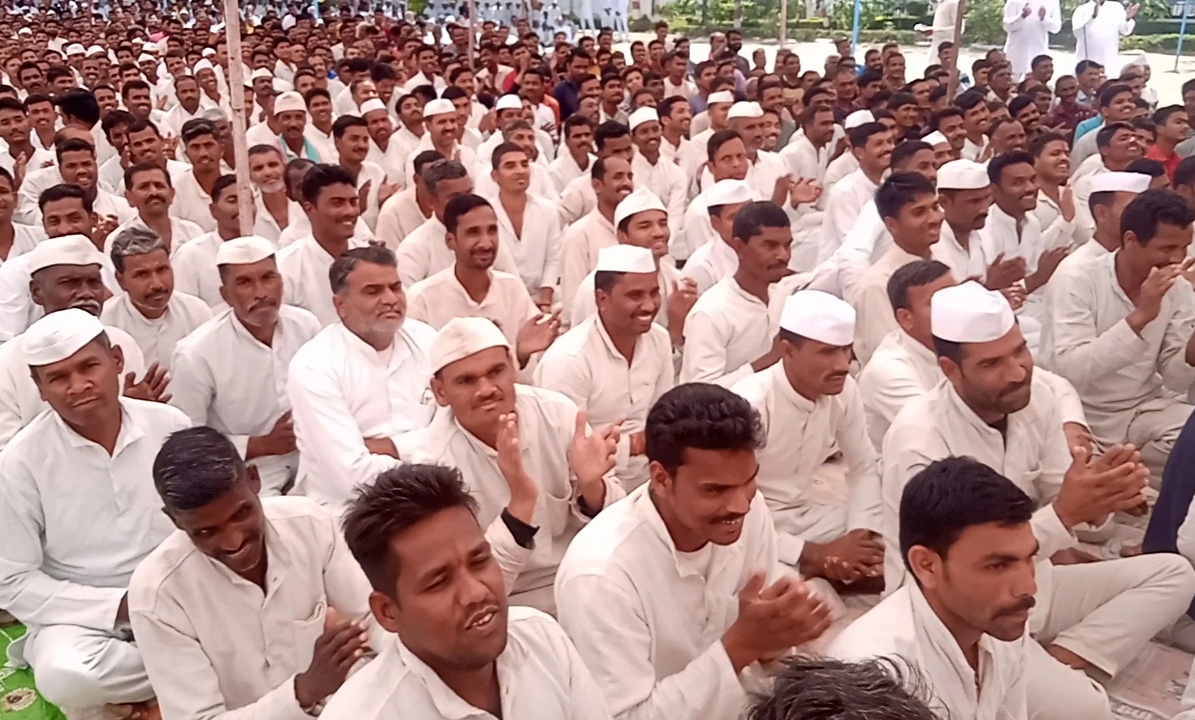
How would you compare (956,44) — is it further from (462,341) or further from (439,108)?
(462,341)

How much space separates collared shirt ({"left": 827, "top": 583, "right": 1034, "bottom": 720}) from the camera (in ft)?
5.57

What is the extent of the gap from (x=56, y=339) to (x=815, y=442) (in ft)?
6.63

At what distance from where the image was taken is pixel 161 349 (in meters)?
3.60

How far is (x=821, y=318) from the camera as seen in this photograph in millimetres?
2639

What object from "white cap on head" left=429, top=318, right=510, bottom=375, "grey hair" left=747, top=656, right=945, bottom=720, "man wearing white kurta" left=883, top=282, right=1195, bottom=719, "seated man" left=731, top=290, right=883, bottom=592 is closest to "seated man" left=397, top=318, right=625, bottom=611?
"white cap on head" left=429, top=318, right=510, bottom=375

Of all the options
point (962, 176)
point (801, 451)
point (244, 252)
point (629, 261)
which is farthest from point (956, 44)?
point (244, 252)

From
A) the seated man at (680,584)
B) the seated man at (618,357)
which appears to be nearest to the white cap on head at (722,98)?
the seated man at (618,357)

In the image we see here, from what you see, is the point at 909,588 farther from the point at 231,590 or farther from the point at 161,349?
the point at 161,349

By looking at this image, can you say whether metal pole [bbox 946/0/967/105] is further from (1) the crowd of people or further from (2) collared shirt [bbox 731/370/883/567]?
(2) collared shirt [bbox 731/370/883/567]

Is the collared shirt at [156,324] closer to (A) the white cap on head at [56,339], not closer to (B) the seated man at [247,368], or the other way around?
(B) the seated man at [247,368]

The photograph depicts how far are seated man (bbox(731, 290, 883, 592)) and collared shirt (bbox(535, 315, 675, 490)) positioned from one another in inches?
17.3

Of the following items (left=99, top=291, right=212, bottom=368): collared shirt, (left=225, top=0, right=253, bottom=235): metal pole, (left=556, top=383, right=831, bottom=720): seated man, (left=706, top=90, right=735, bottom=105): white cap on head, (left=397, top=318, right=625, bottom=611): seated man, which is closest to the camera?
(left=556, top=383, right=831, bottom=720): seated man

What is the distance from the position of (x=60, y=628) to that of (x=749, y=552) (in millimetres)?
1681

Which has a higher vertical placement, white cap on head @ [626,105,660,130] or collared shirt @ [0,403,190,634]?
white cap on head @ [626,105,660,130]
